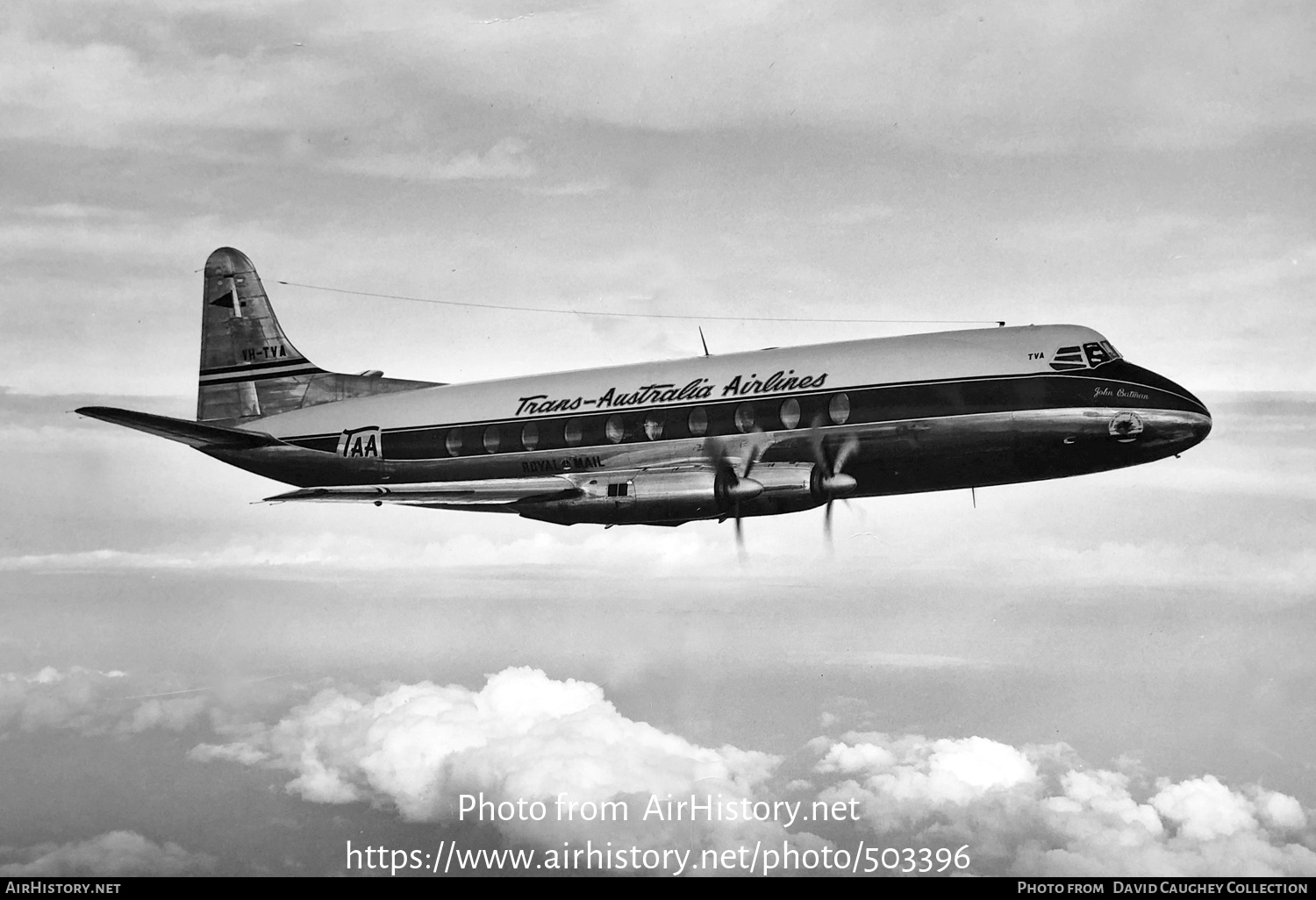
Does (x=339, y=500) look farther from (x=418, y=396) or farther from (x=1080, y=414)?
(x=1080, y=414)

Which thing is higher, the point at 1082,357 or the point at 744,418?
the point at 1082,357

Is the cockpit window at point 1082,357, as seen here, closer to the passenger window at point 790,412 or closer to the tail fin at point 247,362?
the passenger window at point 790,412

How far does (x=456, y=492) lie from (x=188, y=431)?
7.85 metres

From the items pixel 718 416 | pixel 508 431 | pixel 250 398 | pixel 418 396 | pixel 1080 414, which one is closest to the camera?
pixel 1080 414

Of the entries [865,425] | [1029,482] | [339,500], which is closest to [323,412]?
[339,500]

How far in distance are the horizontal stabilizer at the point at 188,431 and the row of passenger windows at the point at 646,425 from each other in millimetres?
5534

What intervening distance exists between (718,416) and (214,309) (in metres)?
15.4

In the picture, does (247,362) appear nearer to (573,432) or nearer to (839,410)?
(573,432)

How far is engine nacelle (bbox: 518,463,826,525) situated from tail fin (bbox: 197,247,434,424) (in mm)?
9804

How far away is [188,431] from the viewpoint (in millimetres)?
29438

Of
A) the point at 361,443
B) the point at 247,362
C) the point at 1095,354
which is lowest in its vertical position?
the point at 361,443

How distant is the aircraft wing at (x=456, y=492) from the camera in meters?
24.3

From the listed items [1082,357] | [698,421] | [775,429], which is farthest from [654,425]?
[1082,357]
